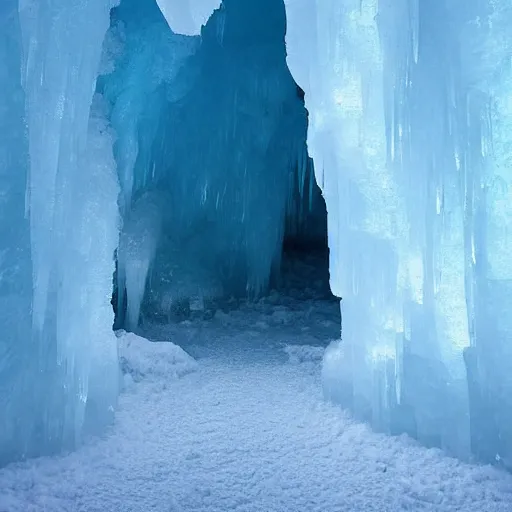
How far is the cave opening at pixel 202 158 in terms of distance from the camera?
832 centimetres

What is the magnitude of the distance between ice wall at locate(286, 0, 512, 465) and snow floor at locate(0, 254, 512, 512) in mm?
386

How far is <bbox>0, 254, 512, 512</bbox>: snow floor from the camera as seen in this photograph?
3.29 m

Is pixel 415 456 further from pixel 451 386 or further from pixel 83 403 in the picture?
pixel 83 403

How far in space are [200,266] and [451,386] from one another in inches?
273

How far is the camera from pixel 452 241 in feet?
12.5

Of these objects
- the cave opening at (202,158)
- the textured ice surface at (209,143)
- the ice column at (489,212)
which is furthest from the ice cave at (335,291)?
the textured ice surface at (209,143)

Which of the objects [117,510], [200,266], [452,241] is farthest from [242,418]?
[200,266]

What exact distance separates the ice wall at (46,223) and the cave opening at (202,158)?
3.91 m

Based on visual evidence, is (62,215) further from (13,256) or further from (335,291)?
(335,291)

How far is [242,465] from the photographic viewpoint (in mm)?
3824

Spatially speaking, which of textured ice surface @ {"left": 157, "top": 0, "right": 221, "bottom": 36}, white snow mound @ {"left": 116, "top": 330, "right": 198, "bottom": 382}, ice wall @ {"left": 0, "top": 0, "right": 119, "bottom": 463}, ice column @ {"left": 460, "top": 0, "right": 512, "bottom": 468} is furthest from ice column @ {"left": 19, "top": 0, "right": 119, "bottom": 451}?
ice column @ {"left": 460, "top": 0, "right": 512, "bottom": 468}

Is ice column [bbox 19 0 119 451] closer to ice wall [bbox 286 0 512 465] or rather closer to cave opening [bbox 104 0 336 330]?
ice wall [bbox 286 0 512 465]

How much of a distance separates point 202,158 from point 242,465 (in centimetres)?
718

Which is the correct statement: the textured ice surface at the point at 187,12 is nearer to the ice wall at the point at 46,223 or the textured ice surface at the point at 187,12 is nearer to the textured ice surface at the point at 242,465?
the ice wall at the point at 46,223
